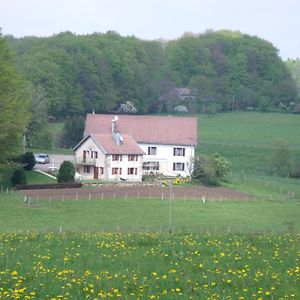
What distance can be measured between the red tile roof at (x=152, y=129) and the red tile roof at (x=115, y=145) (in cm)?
372

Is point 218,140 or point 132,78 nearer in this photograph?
point 218,140

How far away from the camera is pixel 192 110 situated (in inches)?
4936

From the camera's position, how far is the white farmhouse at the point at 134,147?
212ft

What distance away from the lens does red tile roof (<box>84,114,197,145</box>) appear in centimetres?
7106

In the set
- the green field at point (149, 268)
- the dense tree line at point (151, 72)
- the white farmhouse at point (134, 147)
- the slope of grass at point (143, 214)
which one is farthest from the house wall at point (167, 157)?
the green field at point (149, 268)

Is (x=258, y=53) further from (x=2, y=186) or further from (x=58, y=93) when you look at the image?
(x=2, y=186)

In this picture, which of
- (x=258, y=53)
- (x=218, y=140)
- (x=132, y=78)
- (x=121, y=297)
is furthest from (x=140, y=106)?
(x=121, y=297)

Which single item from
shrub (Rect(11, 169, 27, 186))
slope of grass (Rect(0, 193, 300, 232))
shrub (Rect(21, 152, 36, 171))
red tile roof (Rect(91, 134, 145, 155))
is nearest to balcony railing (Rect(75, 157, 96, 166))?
red tile roof (Rect(91, 134, 145, 155))

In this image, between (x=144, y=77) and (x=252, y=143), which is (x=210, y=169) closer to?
(x=252, y=143)

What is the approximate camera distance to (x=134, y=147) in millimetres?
66312

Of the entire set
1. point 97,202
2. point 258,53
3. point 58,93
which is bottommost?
point 97,202

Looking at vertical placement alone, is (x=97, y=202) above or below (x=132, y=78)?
below

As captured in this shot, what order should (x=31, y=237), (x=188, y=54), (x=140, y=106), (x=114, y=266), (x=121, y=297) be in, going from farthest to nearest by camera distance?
(x=188, y=54) → (x=140, y=106) → (x=31, y=237) → (x=114, y=266) → (x=121, y=297)

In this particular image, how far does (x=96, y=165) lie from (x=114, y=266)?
163 ft
